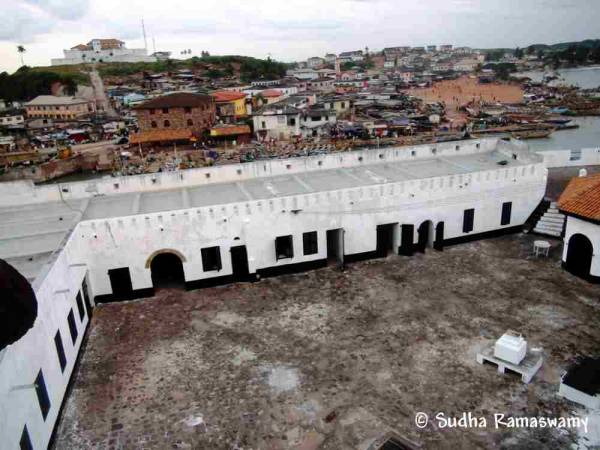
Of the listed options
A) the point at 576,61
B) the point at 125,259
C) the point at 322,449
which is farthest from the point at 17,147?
the point at 576,61

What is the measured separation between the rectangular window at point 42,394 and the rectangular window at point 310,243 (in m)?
8.94

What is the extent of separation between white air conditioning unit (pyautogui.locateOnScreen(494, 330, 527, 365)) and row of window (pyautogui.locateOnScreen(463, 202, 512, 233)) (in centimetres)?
748

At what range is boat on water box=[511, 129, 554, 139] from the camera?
5326cm

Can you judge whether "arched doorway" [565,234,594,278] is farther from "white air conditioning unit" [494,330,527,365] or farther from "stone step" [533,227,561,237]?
"white air conditioning unit" [494,330,527,365]

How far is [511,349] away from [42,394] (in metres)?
9.91

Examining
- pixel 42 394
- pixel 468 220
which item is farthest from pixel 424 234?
pixel 42 394

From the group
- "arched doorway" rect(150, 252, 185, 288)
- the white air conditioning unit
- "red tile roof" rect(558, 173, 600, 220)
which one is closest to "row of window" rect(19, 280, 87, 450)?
"arched doorway" rect(150, 252, 185, 288)

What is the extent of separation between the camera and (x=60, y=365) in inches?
423

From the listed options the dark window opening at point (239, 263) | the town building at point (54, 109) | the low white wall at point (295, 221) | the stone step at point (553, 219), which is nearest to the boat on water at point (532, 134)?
the stone step at point (553, 219)

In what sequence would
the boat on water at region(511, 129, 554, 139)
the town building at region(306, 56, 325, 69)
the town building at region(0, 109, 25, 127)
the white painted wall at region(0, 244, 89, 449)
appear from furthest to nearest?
the town building at region(306, 56, 325, 69), the town building at region(0, 109, 25, 127), the boat on water at region(511, 129, 554, 139), the white painted wall at region(0, 244, 89, 449)

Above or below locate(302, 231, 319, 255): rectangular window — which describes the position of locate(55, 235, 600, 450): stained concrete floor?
below

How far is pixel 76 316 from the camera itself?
12656mm

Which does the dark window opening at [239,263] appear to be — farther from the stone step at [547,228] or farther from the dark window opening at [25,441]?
the stone step at [547,228]

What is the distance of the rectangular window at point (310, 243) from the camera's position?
53.5 ft
